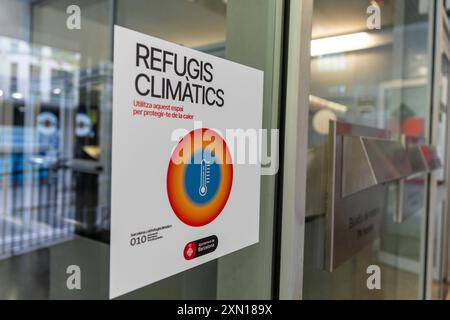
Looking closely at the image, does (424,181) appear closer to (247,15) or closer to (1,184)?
(247,15)

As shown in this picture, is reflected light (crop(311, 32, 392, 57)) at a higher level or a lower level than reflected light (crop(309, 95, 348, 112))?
higher

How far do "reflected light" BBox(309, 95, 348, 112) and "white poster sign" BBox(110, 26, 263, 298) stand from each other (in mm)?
316

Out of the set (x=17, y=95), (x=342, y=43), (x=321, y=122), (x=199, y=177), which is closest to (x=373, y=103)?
(x=342, y=43)

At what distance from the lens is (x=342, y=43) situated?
4.28 ft

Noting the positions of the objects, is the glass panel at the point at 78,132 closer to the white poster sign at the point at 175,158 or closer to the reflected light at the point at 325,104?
the white poster sign at the point at 175,158

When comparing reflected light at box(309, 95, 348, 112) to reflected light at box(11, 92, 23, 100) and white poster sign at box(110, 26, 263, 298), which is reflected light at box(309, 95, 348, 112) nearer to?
white poster sign at box(110, 26, 263, 298)

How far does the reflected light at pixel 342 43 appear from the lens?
1.08 metres

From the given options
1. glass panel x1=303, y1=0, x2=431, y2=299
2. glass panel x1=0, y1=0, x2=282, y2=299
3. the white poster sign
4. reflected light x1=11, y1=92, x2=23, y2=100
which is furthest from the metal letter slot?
reflected light x1=11, y1=92, x2=23, y2=100

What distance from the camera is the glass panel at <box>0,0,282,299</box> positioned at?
33.2 inches

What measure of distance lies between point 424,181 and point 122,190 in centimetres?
208

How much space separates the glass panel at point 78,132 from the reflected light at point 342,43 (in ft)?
0.75

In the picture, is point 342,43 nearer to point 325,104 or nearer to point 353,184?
point 325,104

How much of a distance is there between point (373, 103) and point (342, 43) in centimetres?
90

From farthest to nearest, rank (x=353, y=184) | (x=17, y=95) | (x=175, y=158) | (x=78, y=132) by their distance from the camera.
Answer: (x=78, y=132), (x=17, y=95), (x=353, y=184), (x=175, y=158)
